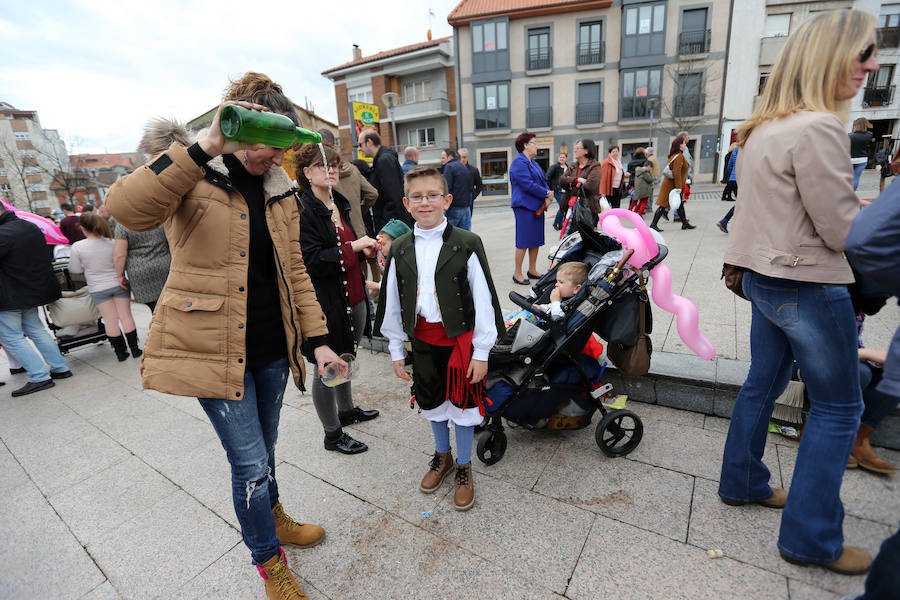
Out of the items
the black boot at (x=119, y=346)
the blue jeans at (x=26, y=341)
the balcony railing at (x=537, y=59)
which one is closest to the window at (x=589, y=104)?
the balcony railing at (x=537, y=59)

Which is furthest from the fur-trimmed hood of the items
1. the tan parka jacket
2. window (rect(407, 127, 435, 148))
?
window (rect(407, 127, 435, 148))

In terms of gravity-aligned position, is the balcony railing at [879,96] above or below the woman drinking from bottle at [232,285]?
above

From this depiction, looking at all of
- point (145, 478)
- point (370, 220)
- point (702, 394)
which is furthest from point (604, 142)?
point (145, 478)

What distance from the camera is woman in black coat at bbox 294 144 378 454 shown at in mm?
2627

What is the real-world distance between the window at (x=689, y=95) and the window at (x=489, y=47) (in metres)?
10.0

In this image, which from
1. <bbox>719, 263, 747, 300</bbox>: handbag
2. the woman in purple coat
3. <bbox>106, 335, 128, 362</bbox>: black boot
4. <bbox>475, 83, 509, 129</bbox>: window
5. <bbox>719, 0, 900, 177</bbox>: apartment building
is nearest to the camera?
<bbox>719, 263, 747, 300</bbox>: handbag

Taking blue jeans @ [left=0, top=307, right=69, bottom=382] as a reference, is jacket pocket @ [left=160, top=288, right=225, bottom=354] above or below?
A: above

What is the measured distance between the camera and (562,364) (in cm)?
273

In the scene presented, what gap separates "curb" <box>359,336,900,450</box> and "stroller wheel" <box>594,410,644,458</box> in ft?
1.76

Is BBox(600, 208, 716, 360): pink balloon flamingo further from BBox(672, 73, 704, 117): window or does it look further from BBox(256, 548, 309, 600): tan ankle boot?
BBox(672, 73, 704, 117): window

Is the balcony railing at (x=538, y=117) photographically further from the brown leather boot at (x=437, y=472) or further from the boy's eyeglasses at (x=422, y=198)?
the brown leather boot at (x=437, y=472)

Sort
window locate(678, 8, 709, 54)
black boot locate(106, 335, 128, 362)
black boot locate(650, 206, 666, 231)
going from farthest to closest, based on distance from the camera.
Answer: window locate(678, 8, 709, 54), black boot locate(650, 206, 666, 231), black boot locate(106, 335, 128, 362)

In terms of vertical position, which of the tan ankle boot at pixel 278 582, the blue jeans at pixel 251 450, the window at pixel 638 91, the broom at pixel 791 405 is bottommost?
the tan ankle boot at pixel 278 582

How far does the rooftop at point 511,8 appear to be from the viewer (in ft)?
79.5
